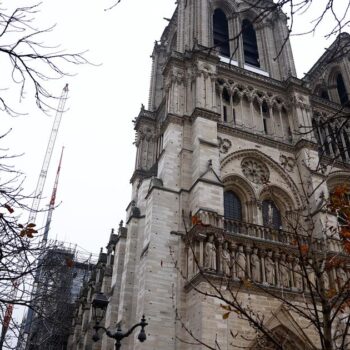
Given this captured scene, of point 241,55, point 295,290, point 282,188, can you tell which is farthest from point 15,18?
point 241,55

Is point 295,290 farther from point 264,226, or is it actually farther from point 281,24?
point 281,24

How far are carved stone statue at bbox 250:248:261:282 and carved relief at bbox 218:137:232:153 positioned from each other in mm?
5459

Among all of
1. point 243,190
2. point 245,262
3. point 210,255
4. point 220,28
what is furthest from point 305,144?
point 220,28

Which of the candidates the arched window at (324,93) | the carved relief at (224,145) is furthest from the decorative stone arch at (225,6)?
the carved relief at (224,145)

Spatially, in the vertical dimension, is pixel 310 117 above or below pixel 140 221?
above

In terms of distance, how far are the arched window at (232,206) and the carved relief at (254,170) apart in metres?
1.12

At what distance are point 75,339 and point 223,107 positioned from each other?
19.4m

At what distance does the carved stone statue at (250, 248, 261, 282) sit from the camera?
A: 15523mm

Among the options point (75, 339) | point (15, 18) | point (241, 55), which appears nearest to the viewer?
point (15, 18)

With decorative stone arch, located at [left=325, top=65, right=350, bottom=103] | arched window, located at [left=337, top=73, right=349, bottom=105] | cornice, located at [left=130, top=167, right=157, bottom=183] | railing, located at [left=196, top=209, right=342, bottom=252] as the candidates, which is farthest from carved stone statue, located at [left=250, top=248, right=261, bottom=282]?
arched window, located at [left=337, top=73, right=349, bottom=105]

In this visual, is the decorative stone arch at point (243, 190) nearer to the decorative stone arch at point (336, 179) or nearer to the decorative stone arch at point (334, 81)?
the decorative stone arch at point (336, 179)

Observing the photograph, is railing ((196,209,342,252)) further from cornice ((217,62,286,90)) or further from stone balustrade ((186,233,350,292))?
cornice ((217,62,286,90))

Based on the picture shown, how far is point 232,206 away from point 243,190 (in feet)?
3.00

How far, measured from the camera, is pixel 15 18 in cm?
507
